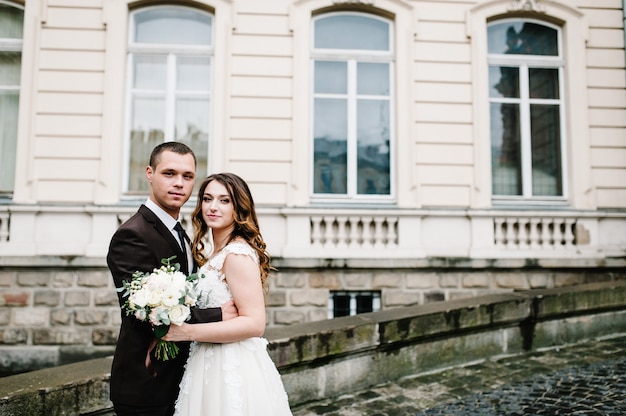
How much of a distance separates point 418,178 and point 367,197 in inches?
33.5

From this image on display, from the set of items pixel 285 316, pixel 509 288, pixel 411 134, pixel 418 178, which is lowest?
pixel 285 316

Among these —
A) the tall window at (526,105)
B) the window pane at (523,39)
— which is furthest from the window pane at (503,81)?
the window pane at (523,39)

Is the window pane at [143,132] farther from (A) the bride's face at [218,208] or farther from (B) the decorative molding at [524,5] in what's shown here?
(B) the decorative molding at [524,5]

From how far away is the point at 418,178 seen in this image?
698 centimetres

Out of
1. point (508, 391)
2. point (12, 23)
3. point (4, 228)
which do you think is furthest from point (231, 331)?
point (12, 23)

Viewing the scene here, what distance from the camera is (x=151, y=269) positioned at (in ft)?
7.15

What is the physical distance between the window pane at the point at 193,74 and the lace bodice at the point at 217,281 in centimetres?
538

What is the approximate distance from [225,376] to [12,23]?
7.52 m

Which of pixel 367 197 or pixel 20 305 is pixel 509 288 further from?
pixel 20 305

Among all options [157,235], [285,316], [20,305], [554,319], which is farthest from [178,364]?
[20,305]

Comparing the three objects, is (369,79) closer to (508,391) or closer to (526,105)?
(526,105)

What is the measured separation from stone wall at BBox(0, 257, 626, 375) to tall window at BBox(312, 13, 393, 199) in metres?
1.43

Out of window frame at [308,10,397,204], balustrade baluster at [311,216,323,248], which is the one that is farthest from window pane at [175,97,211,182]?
balustrade baluster at [311,216,323,248]

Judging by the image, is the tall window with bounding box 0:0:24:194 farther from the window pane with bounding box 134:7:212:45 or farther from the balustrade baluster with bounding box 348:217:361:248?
the balustrade baluster with bounding box 348:217:361:248
